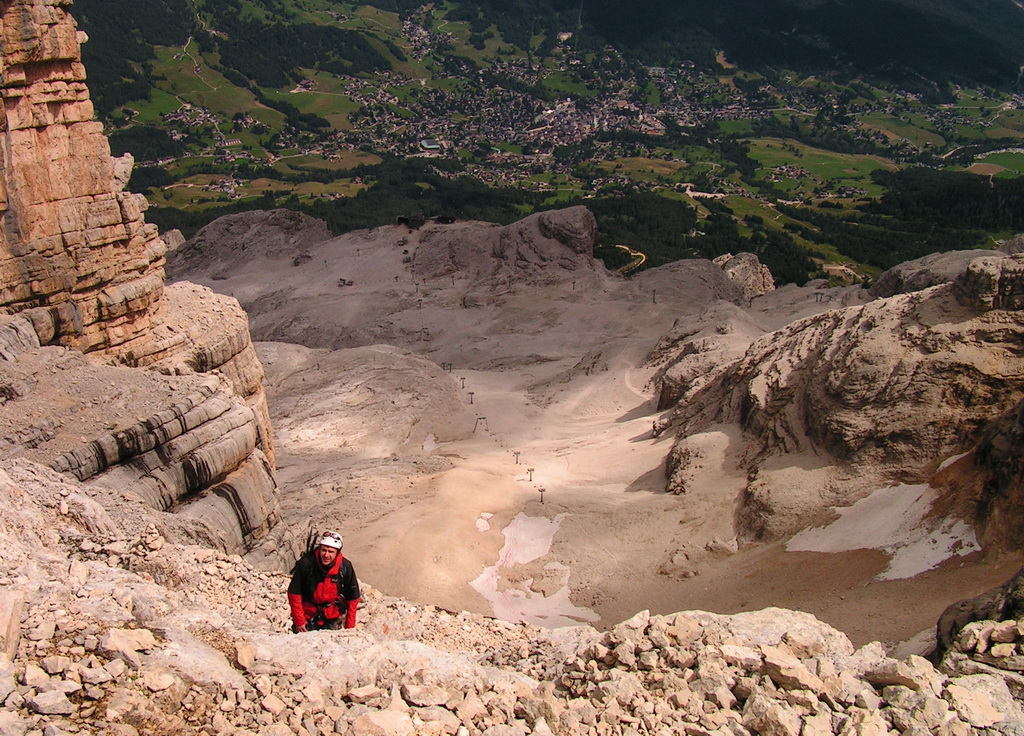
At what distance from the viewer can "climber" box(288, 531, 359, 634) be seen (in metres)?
10.7

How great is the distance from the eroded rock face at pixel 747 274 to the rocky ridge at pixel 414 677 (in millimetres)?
59017

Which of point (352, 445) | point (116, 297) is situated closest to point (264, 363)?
point (352, 445)

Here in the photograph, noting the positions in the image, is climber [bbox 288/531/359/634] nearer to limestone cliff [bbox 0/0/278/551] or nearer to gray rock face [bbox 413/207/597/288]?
limestone cliff [bbox 0/0/278/551]

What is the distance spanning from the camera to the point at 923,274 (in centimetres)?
4212

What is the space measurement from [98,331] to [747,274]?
5745 centimetres

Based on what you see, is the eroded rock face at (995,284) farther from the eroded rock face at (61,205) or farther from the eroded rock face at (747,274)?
the eroded rock face at (747,274)

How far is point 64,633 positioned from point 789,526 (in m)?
16.8

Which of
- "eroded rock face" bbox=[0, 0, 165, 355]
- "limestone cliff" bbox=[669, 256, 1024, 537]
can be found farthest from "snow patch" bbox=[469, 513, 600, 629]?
"eroded rock face" bbox=[0, 0, 165, 355]

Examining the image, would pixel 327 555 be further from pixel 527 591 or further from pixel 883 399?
pixel 883 399

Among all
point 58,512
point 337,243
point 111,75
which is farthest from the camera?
point 111,75

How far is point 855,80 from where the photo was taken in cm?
19662

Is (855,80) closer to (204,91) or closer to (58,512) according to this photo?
(204,91)

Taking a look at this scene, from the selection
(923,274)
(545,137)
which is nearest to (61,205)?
(923,274)

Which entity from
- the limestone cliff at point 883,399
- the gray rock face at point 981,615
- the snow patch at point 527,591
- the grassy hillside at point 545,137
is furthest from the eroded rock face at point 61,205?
the grassy hillside at point 545,137
